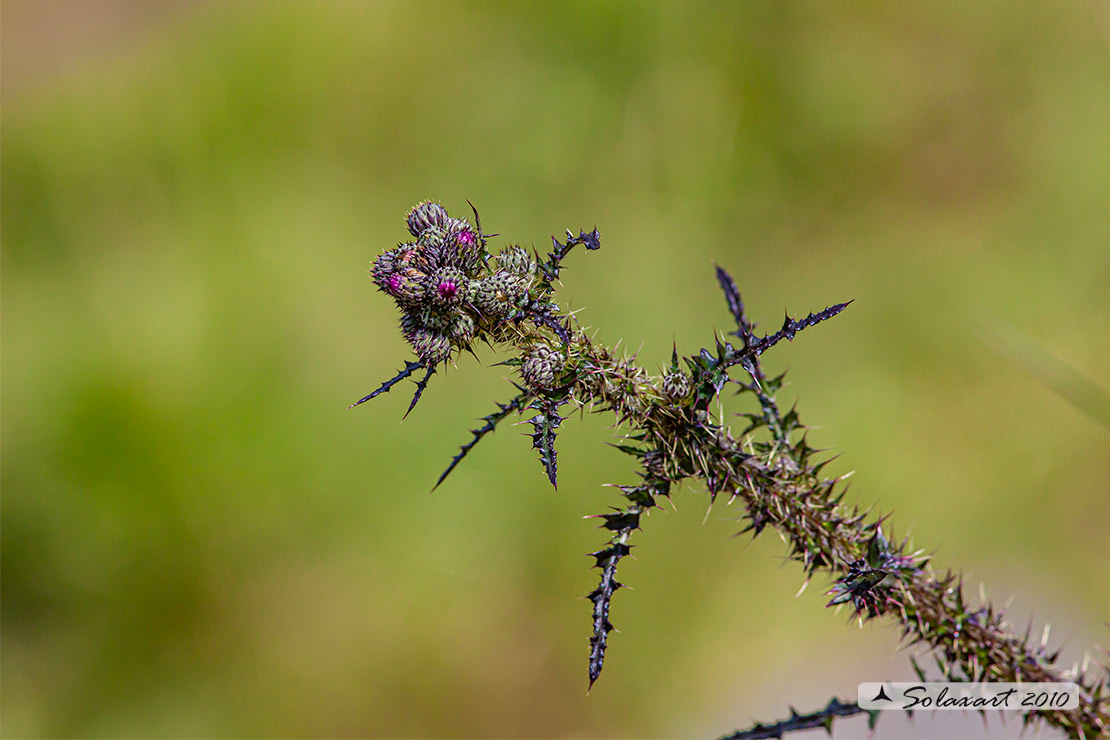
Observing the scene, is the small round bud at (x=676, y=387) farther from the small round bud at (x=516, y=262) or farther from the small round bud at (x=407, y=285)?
the small round bud at (x=407, y=285)

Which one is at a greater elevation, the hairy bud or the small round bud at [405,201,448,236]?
the small round bud at [405,201,448,236]

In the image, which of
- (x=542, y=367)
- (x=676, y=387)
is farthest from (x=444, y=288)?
(x=676, y=387)

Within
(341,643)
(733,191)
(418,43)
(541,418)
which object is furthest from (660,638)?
(418,43)

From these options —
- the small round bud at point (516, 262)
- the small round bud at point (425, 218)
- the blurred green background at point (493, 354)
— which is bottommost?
the small round bud at point (516, 262)

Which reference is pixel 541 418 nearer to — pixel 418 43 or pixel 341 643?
pixel 341 643

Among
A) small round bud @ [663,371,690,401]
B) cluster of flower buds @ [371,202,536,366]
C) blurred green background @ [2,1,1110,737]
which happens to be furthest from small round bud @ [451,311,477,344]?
blurred green background @ [2,1,1110,737]

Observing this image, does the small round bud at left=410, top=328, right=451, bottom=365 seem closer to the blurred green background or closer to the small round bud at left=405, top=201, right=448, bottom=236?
the small round bud at left=405, top=201, right=448, bottom=236

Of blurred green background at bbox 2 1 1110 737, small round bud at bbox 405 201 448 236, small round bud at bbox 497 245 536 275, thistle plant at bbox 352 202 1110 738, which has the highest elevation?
blurred green background at bbox 2 1 1110 737

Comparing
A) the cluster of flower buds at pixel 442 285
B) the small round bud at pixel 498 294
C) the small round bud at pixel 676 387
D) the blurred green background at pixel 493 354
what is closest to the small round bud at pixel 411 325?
the cluster of flower buds at pixel 442 285
